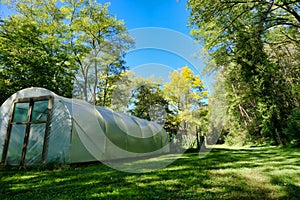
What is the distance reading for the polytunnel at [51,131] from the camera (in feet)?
18.8

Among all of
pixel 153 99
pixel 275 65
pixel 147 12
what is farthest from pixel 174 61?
pixel 153 99

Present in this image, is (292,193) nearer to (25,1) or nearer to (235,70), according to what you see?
(235,70)

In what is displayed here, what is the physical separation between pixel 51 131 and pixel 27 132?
34.9 inches

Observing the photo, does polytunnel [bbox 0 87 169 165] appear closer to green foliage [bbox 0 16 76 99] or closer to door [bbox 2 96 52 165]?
door [bbox 2 96 52 165]

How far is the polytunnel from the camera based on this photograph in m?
5.72

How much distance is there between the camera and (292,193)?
2.64 meters

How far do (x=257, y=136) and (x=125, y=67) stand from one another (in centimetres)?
1367

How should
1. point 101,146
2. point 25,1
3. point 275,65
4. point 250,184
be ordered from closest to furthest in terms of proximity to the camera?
point 250,184, point 101,146, point 275,65, point 25,1

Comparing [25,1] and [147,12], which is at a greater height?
[25,1]

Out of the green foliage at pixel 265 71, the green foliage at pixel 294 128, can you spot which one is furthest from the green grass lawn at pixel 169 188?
the green foliage at pixel 294 128

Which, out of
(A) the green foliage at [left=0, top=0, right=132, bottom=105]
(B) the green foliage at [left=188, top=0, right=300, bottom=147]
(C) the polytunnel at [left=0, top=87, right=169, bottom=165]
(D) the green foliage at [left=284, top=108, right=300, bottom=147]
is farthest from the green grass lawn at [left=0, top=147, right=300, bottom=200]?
(A) the green foliage at [left=0, top=0, right=132, bottom=105]

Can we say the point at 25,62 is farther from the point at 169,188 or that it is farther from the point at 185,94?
the point at 185,94

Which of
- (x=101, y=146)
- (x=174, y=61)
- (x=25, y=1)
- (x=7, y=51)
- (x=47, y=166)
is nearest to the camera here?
(x=47, y=166)

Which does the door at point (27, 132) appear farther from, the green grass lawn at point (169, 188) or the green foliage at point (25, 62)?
the green foliage at point (25, 62)
